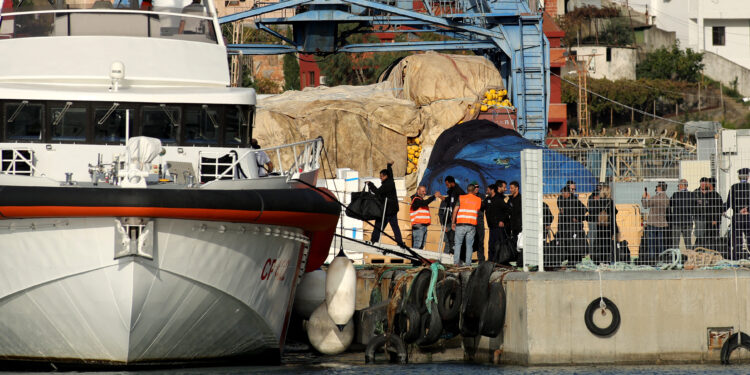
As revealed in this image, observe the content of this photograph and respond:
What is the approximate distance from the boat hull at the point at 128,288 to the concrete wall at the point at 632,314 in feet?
9.89

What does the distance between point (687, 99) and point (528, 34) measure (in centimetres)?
2339

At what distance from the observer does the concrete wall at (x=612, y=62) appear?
5347 cm

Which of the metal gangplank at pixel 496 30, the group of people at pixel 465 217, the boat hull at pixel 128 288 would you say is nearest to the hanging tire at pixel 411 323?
the group of people at pixel 465 217

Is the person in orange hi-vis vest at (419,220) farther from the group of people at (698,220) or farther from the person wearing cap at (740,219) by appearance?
the person wearing cap at (740,219)

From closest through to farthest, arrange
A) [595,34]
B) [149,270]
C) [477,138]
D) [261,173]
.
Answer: [149,270] → [261,173] → [477,138] → [595,34]

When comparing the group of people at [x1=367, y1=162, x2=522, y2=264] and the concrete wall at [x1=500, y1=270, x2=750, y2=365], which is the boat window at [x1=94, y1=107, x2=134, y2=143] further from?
the concrete wall at [x1=500, y1=270, x2=750, y2=365]

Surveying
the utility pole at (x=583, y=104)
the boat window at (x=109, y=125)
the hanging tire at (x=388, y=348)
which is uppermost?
the utility pole at (x=583, y=104)

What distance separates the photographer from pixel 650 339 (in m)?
13.5

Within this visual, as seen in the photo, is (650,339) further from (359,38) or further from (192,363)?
(359,38)

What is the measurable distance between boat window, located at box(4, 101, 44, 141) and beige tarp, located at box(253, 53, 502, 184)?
1462 centimetres

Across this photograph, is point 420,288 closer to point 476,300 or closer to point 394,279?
point 476,300

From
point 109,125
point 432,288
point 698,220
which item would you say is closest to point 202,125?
point 109,125

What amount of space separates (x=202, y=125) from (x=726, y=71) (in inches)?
1739

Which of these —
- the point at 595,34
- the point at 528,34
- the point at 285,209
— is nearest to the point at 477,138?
the point at 528,34
